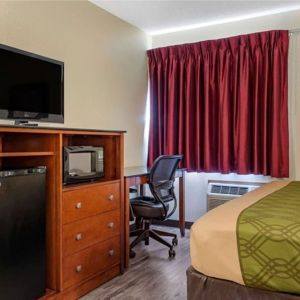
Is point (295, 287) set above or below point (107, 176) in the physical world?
below

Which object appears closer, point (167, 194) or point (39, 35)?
point (39, 35)

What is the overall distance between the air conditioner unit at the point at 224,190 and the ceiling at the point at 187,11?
1.90 m

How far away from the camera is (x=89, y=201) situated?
244 centimetres

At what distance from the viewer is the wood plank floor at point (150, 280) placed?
236 centimetres

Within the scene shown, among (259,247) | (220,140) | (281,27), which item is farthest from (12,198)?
(281,27)

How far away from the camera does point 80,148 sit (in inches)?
97.9

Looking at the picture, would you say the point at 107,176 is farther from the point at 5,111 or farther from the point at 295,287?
the point at 295,287

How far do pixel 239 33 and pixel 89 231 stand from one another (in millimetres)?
2850

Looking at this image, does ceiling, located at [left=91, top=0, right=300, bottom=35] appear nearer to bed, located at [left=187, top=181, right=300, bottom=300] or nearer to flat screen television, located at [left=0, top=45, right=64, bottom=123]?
flat screen television, located at [left=0, top=45, right=64, bottom=123]

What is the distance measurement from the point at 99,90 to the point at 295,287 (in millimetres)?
2763

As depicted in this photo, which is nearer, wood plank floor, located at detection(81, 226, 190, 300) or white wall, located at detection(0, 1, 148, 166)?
wood plank floor, located at detection(81, 226, 190, 300)

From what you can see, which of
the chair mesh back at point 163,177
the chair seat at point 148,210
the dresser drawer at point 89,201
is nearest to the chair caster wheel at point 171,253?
the chair seat at point 148,210

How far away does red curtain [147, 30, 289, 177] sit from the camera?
3.59 metres

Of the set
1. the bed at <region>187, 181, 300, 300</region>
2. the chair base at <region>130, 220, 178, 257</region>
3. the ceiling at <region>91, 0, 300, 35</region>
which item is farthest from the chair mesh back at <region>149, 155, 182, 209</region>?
the ceiling at <region>91, 0, 300, 35</region>
